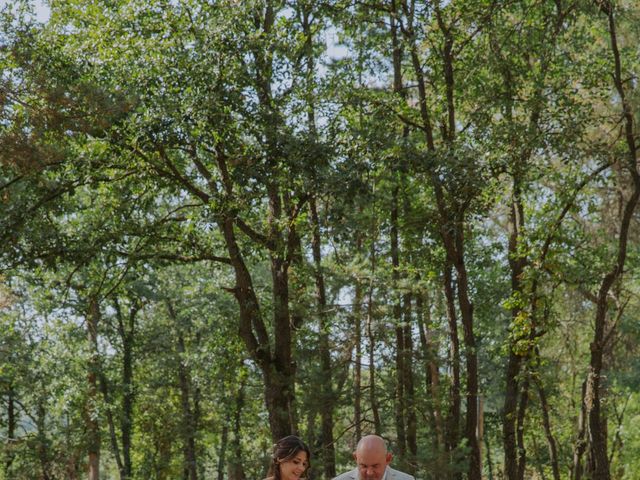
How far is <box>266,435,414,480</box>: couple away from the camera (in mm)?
6059

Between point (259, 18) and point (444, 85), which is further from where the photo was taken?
point (444, 85)

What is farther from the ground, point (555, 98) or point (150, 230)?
point (555, 98)

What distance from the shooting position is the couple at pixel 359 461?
19.9 ft

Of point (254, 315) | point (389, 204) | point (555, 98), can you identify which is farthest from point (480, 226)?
point (254, 315)

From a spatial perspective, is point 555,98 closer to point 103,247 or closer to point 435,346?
point 435,346

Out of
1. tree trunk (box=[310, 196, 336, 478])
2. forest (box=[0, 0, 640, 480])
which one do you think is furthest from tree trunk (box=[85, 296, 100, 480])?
tree trunk (box=[310, 196, 336, 478])

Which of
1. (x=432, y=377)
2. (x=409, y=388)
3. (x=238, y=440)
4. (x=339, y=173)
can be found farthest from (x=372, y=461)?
(x=238, y=440)

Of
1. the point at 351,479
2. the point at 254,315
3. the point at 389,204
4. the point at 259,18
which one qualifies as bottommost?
the point at 351,479

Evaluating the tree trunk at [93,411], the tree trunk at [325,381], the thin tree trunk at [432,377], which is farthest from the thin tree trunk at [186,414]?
the tree trunk at [325,381]

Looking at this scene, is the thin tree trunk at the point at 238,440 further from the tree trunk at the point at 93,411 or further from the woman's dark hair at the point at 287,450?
the woman's dark hair at the point at 287,450

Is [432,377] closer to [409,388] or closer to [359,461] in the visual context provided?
[409,388]

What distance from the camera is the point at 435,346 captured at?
67.4 feet

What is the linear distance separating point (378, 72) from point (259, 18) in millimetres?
4523

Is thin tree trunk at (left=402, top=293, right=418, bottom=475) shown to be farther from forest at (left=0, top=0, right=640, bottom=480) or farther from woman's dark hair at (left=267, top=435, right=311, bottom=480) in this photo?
woman's dark hair at (left=267, top=435, right=311, bottom=480)
